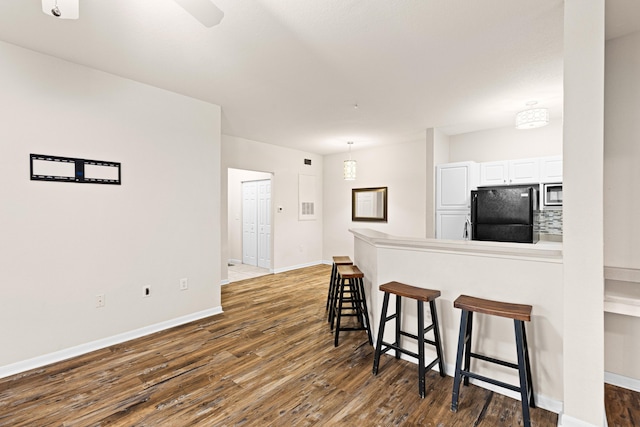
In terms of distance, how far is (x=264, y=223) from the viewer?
6.57m

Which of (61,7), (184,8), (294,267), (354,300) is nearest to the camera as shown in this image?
(61,7)

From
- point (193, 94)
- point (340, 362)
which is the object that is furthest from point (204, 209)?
point (340, 362)

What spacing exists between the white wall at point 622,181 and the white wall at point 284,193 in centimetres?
495

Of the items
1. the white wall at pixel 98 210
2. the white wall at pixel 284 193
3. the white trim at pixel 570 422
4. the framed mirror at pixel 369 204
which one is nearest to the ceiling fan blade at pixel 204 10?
the white wall at pixel 98 210

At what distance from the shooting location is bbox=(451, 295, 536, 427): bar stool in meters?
1.80

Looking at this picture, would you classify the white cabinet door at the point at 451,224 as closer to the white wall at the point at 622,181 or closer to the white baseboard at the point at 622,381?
the white wall at the point at 622,181

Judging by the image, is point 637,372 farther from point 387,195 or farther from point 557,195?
point 387,195

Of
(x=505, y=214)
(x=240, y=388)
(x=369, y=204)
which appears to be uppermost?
(x=369, y=204)

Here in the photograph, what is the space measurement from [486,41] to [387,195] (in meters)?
3.94

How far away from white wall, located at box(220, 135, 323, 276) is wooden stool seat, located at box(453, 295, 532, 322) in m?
4.23

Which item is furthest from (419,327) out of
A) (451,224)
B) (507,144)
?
(507,144)

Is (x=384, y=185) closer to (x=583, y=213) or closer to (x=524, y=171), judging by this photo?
(x=524, y=171)

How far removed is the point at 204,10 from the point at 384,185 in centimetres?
498

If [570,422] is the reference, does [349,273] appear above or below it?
above
